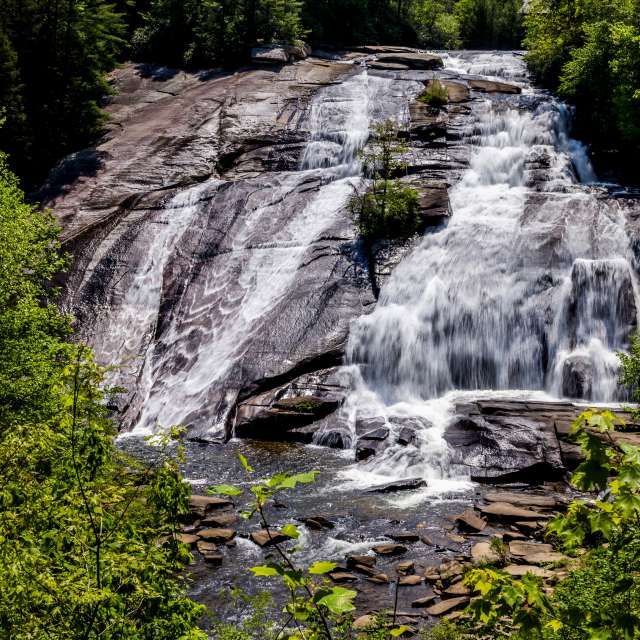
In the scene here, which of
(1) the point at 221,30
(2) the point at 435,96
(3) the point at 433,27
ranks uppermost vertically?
(3) the point at 433,27

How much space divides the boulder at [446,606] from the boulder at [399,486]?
3.64m

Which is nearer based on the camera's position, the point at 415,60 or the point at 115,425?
the point at 115,425

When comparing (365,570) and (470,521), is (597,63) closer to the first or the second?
(470,521)

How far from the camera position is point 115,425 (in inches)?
630

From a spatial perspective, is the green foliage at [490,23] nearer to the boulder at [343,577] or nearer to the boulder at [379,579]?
the boulder at [379,579]

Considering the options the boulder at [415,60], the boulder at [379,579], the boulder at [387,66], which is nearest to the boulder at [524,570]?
the boulder at [379,579]

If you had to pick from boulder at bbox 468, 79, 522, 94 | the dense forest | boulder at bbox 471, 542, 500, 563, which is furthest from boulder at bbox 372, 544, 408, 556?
boulder at bbox 468, 79, 522, 94

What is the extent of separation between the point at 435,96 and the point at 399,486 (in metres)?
17.6

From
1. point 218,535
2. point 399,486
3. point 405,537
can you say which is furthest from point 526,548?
point 218,535

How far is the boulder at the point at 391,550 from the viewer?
967cm

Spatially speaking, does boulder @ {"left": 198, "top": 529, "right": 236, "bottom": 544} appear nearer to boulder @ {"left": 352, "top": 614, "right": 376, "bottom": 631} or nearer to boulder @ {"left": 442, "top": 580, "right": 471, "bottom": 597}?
boulder @ {"left": 352, "top": 614, "right": 376, "bottom": 631}

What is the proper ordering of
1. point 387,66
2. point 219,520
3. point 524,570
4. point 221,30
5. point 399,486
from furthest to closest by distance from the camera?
point 221,30
point 387,66
point 399,486
point 219,520
point 524,570

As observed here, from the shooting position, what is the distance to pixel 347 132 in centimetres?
2452

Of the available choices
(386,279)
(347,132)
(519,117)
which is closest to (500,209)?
(386,279)
